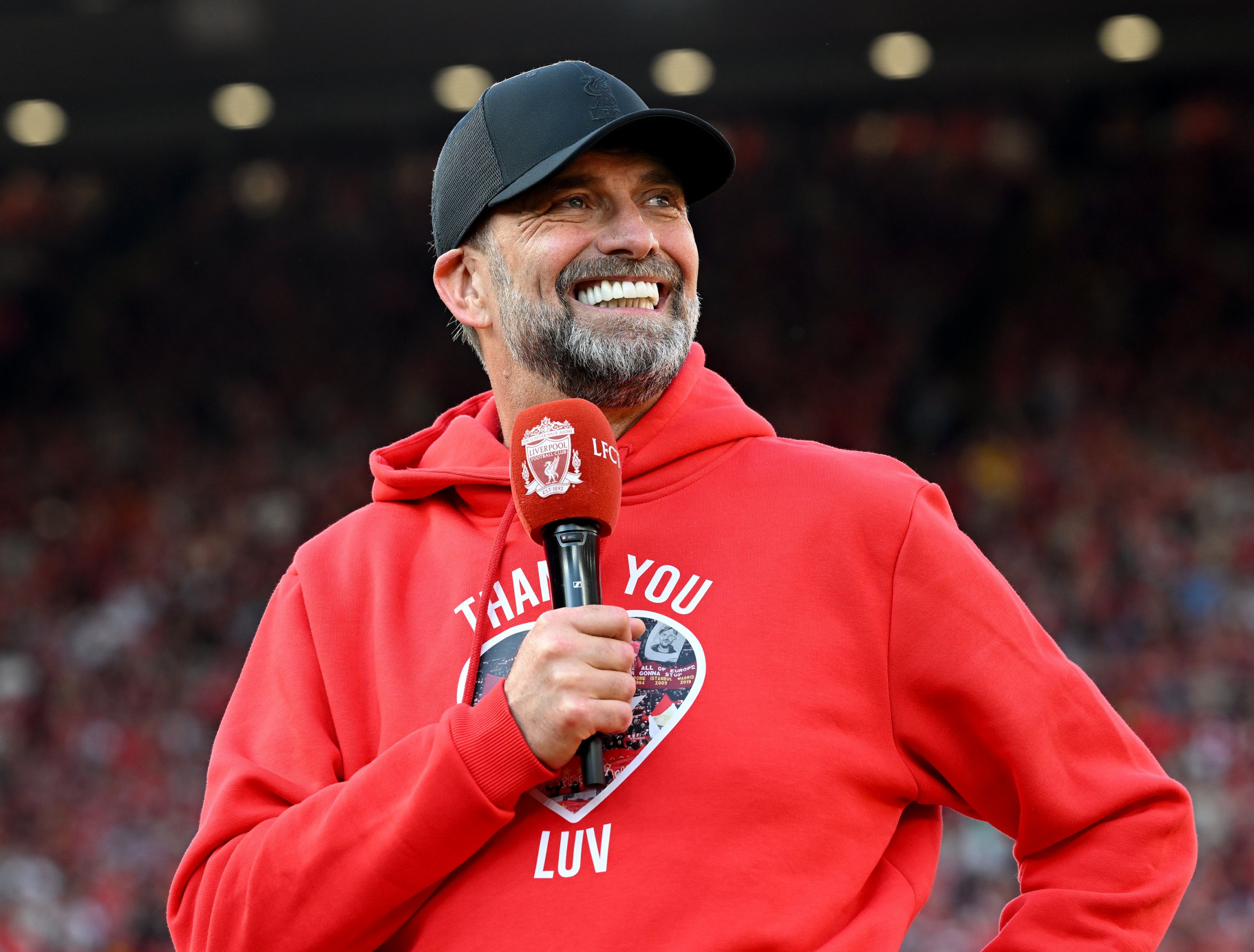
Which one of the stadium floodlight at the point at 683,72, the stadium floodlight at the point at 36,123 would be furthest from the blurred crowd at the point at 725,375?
the stadium floodlight at the point at 683,72

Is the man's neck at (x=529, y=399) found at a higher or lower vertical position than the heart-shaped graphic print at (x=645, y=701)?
higher

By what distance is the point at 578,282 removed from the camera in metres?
1.85

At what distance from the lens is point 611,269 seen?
1.84 meters

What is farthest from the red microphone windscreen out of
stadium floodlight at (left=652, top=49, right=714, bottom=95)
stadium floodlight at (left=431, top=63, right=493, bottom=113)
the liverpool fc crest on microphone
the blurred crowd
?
stadium floodlight at (left=652, top=49, right=714, bottom=95)

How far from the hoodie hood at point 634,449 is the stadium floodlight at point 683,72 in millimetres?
10803

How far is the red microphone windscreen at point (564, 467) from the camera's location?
5.18ft

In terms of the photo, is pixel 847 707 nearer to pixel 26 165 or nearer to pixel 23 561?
pixel 23 561

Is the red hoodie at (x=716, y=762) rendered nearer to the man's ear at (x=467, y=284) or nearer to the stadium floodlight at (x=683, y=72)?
the man's ear at (x=467, y=284)

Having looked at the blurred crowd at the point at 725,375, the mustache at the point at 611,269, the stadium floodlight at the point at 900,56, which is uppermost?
the stadium floodlight at the point at 900,56

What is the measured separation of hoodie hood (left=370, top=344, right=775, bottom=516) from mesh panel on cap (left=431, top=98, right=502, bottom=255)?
0.83 ft

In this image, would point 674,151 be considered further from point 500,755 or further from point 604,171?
point 500,755

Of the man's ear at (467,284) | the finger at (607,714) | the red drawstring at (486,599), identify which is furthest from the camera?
the man's ear at (467,284)

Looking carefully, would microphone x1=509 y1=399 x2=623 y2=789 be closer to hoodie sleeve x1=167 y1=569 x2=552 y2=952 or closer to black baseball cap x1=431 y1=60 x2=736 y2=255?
hoodie sleeve x1=167 y1=569 x2=552 y2=952

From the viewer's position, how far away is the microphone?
1.56 meters
